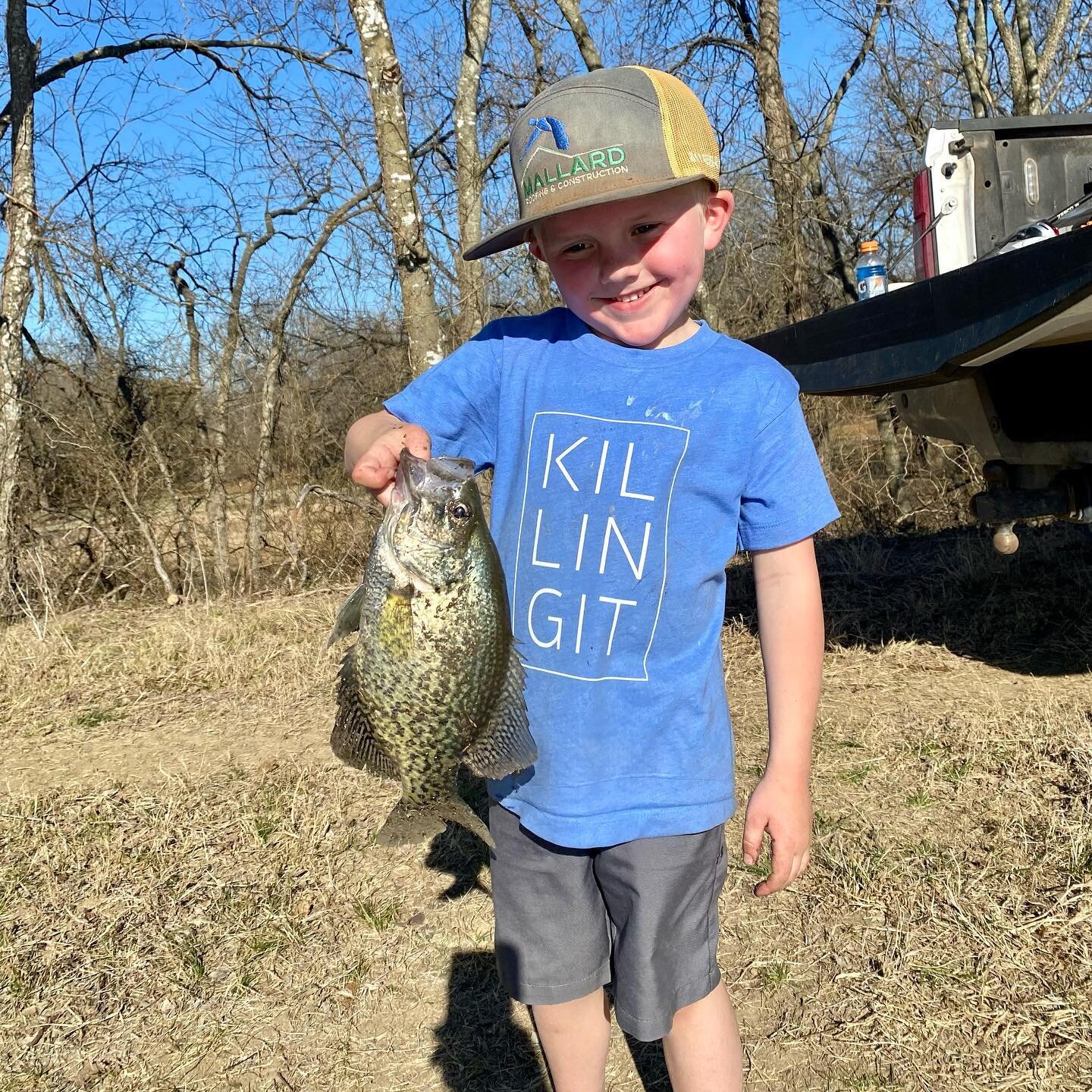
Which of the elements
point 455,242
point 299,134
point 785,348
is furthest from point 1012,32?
point 785,348

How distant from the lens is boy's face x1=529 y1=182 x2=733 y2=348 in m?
1.82

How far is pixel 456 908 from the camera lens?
131 inches

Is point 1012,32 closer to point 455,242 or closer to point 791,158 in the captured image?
point 791,158

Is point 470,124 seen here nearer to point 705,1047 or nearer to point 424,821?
point 424,821

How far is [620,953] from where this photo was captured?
1984 mm

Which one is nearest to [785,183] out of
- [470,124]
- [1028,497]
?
[470,124]

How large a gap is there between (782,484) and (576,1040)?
1254 mm

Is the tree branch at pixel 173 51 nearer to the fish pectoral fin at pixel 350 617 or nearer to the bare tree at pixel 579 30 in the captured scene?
the bare tree at pixel 579 30

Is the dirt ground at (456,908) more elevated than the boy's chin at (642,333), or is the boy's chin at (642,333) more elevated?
the boy's chin at (642,333)

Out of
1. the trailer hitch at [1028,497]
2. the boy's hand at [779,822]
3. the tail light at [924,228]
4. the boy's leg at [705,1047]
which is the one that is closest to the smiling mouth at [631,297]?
the boy's hand at [779,822]

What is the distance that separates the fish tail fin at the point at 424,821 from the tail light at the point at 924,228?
156 inches

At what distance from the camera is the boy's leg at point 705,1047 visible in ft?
6.59

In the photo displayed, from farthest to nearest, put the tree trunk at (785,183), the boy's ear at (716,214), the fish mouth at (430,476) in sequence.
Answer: the tree trunk at (785,183) < the boy's ear at (716,214) < the fish mouth at (430,476)

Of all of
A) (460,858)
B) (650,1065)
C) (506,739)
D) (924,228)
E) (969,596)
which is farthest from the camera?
(969,596)
